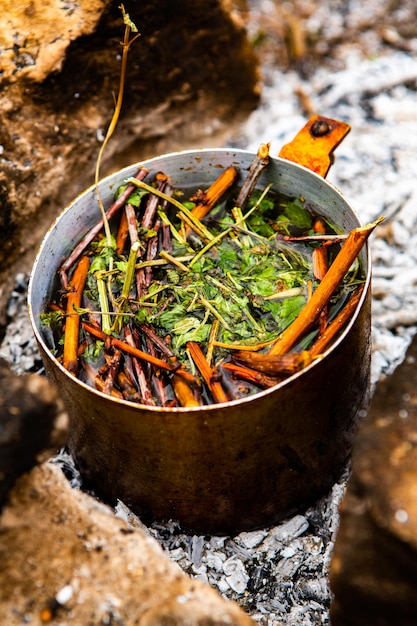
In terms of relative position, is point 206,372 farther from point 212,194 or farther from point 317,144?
point 317,144

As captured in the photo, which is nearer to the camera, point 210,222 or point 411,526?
point 411,526

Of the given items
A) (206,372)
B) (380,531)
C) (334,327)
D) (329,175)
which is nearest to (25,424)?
(206,372)

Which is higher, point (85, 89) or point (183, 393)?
point (85, 89)

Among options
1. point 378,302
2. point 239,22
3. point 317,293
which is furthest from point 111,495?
point 239,22

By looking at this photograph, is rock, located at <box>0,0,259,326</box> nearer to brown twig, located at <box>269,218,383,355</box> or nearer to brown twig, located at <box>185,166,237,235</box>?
brown twig, located at <box>185,166,237,235</box>

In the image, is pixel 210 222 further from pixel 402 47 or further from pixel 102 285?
pixel 402 47
